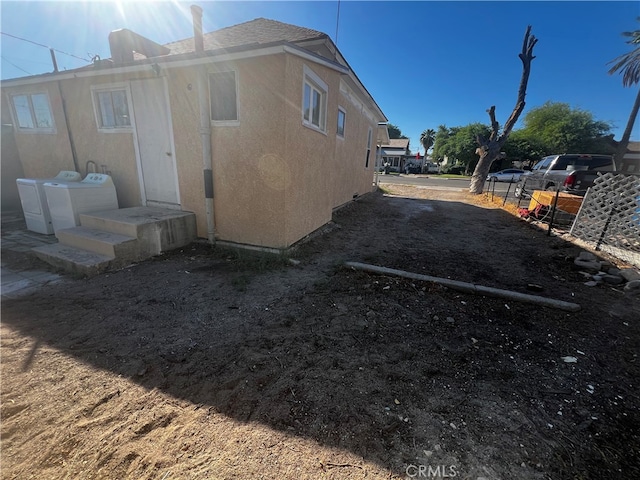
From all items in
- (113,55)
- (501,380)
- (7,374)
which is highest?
(113,55)

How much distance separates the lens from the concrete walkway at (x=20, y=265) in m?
3.36

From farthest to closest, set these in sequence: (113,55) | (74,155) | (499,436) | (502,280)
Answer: (74,155)
(113,55)
(502,280)
(499,436)

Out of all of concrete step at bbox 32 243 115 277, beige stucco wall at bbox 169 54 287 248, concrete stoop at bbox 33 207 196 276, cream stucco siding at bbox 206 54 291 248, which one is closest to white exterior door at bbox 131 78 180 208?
beige stucco wall at bbox 169 54 287 248

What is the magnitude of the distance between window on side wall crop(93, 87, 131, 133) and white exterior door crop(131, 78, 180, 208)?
1.22 feet

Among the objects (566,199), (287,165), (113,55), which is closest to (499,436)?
(287,165)

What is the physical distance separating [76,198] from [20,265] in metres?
1.42

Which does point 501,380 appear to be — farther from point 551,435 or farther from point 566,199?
point 566,199

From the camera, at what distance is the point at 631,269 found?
3990 mm

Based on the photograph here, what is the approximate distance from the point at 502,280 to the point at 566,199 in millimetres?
4729

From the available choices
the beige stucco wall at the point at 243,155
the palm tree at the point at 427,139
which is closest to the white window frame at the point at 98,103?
the beige stucco wall at the point at 243,155

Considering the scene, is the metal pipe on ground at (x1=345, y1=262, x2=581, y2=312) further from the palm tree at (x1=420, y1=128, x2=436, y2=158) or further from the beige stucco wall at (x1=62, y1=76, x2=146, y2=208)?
the palm tree at (x1=420, y1=128, x2=436, y2=158)

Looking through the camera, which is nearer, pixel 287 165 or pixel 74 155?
pixel 287 165

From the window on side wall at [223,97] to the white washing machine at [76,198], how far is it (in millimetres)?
2784

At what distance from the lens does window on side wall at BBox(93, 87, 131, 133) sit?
5.32 metres
